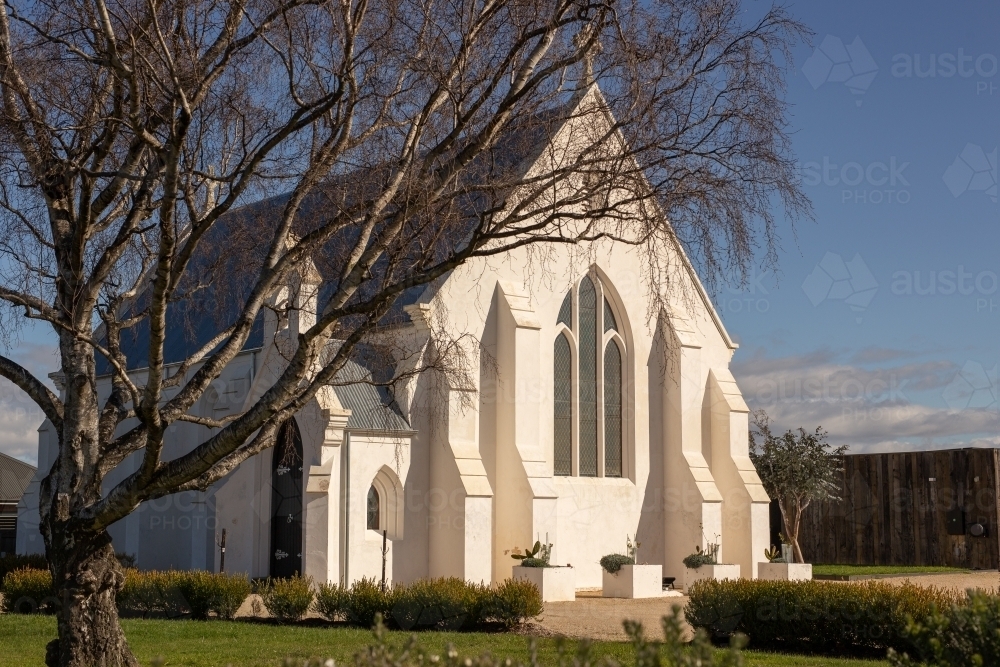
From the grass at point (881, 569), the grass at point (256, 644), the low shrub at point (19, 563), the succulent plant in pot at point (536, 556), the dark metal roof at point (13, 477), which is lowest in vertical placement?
the grass at point (881, 569)

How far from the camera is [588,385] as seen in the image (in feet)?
82.9

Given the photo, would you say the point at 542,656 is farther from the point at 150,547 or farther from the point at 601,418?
the point at 150,547

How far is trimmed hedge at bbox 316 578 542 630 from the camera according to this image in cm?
1722

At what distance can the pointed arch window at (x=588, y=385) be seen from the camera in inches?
968

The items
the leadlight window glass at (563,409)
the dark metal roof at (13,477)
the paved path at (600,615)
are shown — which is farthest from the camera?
the dark metal roof at (13,477)

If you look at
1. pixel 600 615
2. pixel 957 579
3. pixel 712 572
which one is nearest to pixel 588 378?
pixel 712 572

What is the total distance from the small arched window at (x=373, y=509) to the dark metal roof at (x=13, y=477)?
74.1 feet

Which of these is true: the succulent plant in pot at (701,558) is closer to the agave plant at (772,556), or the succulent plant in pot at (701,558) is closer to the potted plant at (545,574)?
the agave plant at (772,556)

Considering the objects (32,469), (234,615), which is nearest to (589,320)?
(234,615)

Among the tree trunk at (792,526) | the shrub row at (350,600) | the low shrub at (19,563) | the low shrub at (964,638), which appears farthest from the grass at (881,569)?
the low shrub at (964,638)

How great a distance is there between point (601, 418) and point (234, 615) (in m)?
10.1

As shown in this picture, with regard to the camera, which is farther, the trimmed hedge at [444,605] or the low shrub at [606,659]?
the trimmed hedge at [444,605]

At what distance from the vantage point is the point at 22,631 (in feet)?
54.3

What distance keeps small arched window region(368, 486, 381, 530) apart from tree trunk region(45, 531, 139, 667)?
36.1ft
